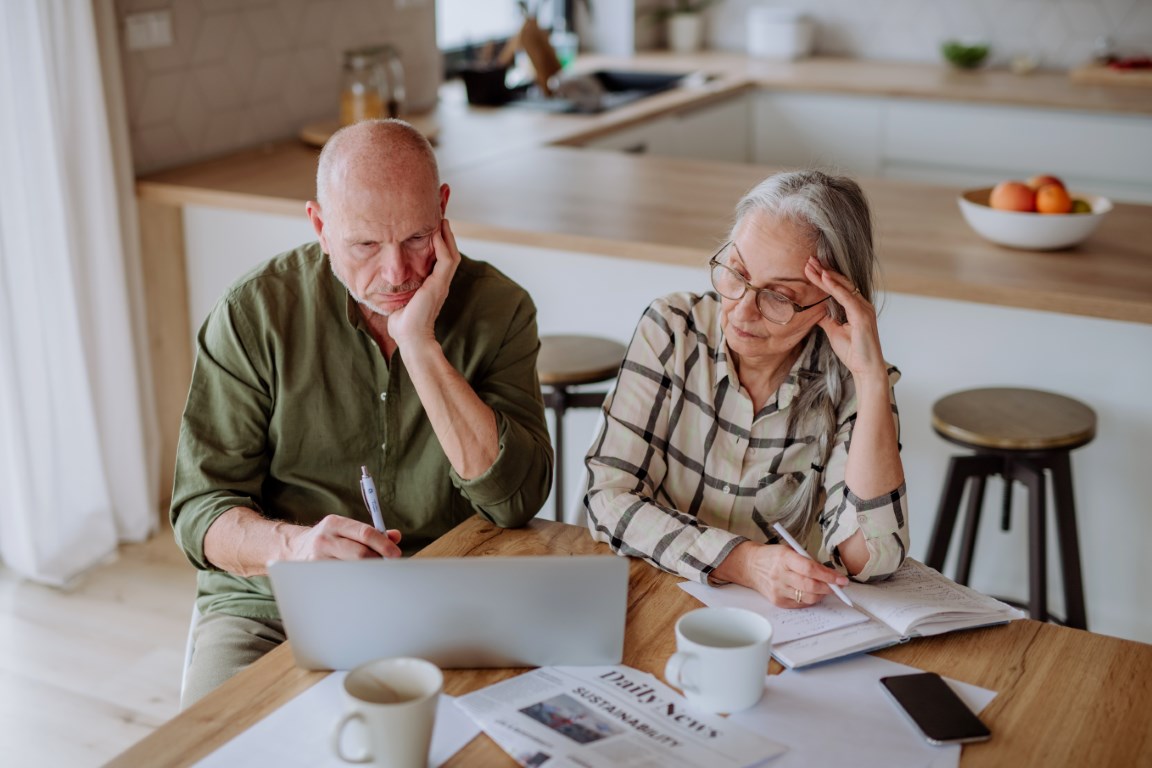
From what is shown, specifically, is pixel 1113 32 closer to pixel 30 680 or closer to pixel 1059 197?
pixel 1059 197

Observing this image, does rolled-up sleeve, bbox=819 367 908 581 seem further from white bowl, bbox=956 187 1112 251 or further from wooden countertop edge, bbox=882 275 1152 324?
white bowl, bbox=956 187 1112 251

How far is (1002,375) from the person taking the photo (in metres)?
2.54

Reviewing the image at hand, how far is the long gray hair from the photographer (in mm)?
1537

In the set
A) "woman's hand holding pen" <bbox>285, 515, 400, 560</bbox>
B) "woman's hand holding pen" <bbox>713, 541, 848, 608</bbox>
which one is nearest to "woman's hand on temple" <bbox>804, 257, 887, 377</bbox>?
"woman's hand holding pen" <bbox>713, 541, 848, 608</bbox>

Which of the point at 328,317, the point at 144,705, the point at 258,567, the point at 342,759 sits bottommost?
the point at 144,705

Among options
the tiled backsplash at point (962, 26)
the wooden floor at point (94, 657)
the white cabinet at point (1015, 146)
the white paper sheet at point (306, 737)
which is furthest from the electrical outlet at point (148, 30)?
the tiled backsplash at point (962, 26)

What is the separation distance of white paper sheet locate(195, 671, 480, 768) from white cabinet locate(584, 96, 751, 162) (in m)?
2.73

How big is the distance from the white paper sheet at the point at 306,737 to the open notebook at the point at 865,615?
1.17ft

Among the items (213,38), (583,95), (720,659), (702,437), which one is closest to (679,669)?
(720,659)

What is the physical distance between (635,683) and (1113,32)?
432cm

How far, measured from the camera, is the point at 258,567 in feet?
5.17

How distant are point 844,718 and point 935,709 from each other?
0.09m

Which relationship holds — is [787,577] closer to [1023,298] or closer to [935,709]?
[935,709]

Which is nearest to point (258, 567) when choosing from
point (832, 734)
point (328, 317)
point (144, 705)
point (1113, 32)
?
point (328, 317)
